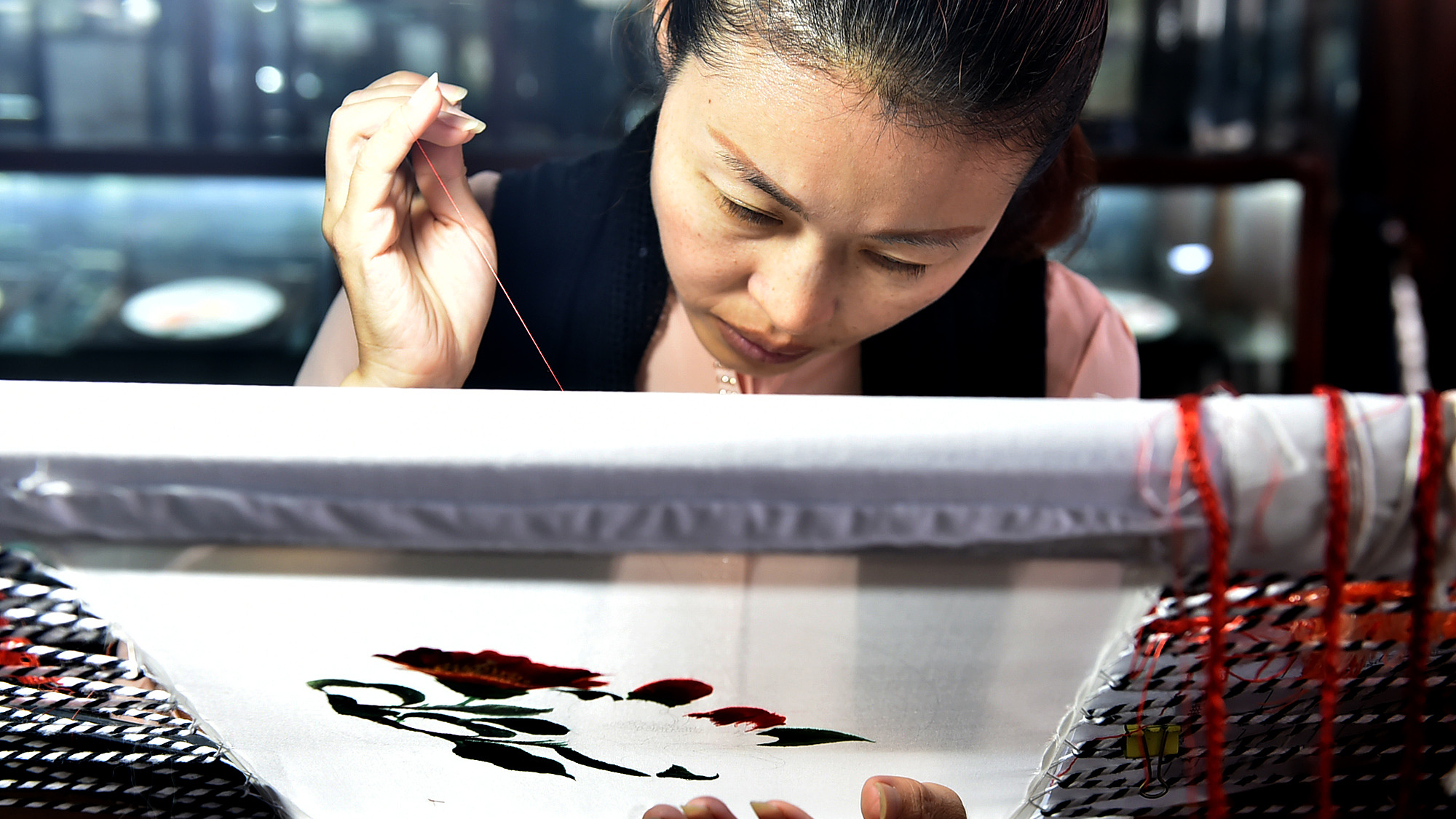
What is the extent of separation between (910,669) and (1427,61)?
103 inches

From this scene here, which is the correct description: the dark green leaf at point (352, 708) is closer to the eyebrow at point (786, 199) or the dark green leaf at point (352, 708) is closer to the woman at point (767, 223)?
the woman at point (767, 223)

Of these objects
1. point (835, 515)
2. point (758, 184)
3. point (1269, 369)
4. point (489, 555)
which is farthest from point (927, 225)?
point (1269, 369)

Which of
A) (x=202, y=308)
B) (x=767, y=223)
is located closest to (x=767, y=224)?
(x=767, y=223)

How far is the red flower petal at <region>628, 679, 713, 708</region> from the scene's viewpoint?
55 cm

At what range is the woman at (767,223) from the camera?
555mm

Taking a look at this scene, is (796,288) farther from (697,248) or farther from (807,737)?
(807,737)

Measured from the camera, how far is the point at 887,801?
24.1 inches

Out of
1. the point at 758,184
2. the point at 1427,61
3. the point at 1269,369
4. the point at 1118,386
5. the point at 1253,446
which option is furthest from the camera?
the point at 1427,61

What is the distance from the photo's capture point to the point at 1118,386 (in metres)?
0.81

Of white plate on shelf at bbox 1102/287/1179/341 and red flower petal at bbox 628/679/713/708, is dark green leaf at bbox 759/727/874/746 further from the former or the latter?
white plate on shelf at bbox 1102/287/1179/341

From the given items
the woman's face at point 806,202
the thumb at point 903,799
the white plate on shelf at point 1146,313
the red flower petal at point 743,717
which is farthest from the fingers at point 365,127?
the white plate on shelf at point 1146,313

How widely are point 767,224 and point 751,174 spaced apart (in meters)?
0.03

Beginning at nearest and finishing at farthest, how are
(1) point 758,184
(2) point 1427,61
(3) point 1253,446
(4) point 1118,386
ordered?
(3) point 1253,446, (1) point 758,184, (4) point 1118,386, (2) point 1427,61

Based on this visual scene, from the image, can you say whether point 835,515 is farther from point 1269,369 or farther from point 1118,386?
point 1269,369
